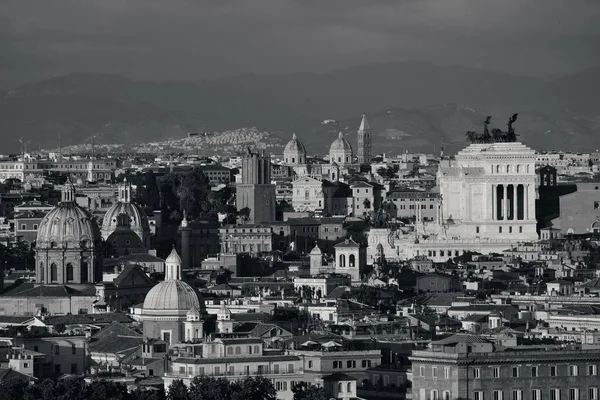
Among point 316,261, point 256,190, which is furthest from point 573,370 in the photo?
point 256,190

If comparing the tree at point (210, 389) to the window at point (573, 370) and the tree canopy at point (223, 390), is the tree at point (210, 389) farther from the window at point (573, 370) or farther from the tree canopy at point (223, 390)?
the window at point (573, 370)

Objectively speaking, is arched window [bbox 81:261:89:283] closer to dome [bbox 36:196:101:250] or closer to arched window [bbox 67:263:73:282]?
arched window [bbox 67:263:73:282]

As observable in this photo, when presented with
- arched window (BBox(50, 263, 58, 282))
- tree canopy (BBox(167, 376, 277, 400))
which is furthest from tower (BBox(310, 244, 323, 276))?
tree canopy (BBox(167, 376, 277, 400))

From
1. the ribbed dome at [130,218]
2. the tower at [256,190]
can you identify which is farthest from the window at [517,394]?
the tower at [256,190]

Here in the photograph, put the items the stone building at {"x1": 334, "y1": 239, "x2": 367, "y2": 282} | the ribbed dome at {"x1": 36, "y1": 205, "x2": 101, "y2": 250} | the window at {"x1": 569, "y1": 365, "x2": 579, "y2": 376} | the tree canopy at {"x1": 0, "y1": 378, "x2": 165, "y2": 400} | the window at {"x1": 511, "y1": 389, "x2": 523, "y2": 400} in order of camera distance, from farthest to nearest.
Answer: the stone building at {"x1": 334, "y1": 239, "x2": 367, "y2": 282} < the ribbed dome at {"x1": 36, "y1": 205, "x2": 101, "y2": 250} < the tree canopy at {"x1": 0, "y1": 378, "x2": 165, "y2": 400} < the window at {"x1": 569, "y1": 365, "x2": 579, "y2": 376} < the window at {"x1": 511, "y1": 389, "x2": 523, "y2": 400}

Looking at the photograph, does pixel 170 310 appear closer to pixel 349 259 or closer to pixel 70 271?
pixel 70 271
